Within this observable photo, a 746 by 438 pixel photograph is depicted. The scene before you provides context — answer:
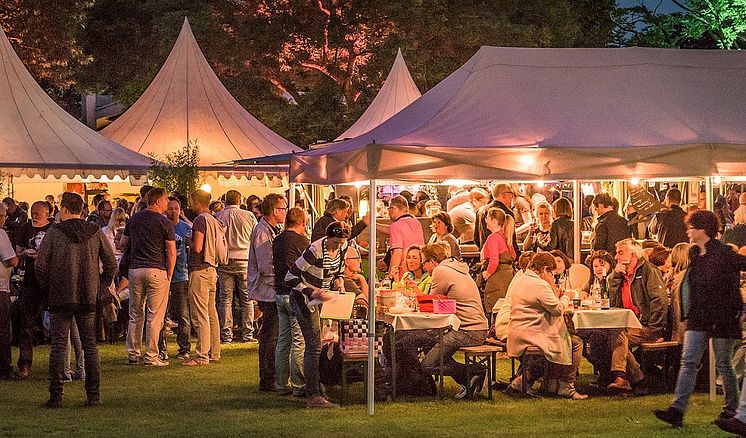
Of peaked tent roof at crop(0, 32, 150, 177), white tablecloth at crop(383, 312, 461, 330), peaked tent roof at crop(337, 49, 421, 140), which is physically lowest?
white tablecloth at crop(383, 312, 461, 330)

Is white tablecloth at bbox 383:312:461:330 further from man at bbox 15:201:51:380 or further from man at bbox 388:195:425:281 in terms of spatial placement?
man at bbox 15:201:51:380

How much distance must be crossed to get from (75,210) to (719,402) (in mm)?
5952

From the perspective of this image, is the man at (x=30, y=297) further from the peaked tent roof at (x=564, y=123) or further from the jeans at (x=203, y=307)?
A: the peaked tent roof at (x=564, y=123)

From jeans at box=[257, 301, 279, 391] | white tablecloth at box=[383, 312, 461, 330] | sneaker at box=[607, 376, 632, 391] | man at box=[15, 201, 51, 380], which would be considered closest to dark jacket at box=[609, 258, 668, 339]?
sneaker at box=[607, 376, 632, 391]

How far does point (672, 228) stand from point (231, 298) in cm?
574

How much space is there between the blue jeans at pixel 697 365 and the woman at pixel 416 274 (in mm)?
2967

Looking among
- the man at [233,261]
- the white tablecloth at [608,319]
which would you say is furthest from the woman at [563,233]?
the white tablecloth at [608,319]

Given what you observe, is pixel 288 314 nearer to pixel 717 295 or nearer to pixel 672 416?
pixel 672 416

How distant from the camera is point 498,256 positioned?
44.8 ft

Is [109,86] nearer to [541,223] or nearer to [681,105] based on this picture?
[541,223]

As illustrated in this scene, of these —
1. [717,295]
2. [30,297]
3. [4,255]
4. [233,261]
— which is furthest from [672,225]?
[4,255]

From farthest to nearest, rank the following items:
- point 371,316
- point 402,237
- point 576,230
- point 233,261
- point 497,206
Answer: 1. point 233,261
2. point 576,230
3. point 497,206
4. point 402,237
5. point 371,316

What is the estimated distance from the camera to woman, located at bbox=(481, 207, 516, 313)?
13.7 metres

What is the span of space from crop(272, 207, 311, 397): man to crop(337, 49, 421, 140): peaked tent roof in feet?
51.1
